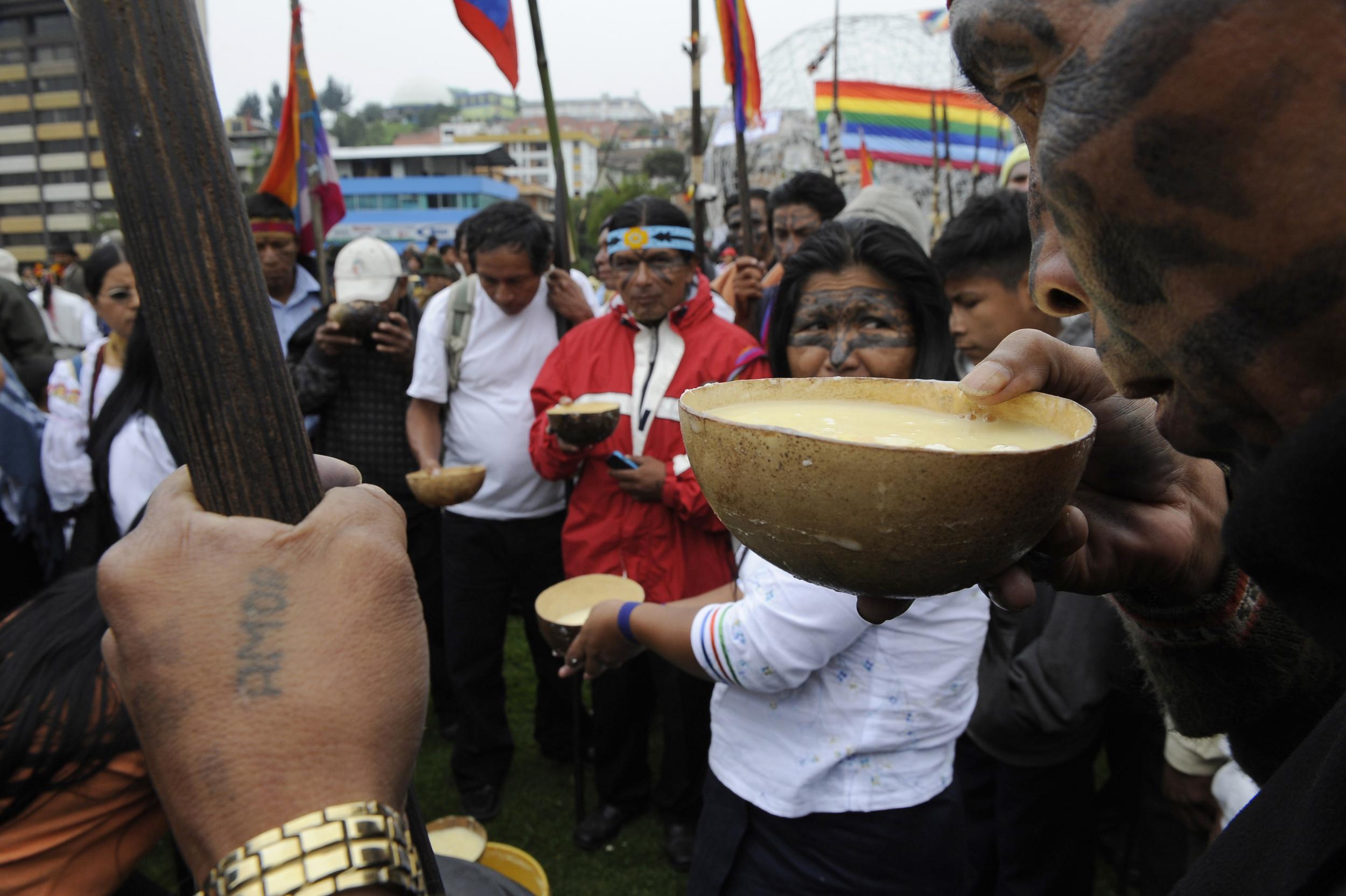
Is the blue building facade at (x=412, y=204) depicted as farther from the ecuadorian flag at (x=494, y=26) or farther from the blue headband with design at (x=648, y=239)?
the blue headband with design at (x=648, y=239)

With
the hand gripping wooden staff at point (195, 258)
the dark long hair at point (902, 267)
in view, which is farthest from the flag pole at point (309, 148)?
the hand gripping wooden staff at point (195, 258)

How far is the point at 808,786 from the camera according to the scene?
5.68 ft

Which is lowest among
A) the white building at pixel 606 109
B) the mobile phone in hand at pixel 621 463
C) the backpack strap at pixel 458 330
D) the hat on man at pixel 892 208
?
the mobile phone in hand at pixel 621 463

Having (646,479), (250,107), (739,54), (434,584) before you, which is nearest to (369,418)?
(434,584)

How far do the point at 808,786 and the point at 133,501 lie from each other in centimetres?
268

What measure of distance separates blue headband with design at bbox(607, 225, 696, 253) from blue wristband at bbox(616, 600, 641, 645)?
2.01 m

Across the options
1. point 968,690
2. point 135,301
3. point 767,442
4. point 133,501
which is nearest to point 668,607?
point 968,690

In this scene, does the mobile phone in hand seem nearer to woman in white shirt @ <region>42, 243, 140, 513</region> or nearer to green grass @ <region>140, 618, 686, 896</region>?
green grass @ <region>140, 618, 686, 896</region>

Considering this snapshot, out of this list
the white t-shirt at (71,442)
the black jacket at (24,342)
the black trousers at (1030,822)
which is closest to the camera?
the black trousers at (1030,822)

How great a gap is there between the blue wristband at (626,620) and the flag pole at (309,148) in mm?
3356

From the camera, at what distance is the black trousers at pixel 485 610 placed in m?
3.92

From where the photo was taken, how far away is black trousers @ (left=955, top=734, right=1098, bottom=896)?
2646 millimetres

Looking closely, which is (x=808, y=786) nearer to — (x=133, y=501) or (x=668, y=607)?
(x=668, y=607)

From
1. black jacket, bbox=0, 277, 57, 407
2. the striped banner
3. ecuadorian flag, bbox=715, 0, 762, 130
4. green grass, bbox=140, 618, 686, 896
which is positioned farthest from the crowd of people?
the striped banner
